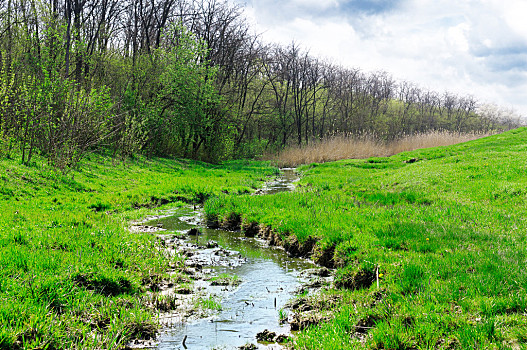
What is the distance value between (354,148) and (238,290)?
86.2ft

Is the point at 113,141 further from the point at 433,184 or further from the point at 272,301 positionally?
the point at 272,301

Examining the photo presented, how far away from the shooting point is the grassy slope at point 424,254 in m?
3.31

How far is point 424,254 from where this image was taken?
5.22m

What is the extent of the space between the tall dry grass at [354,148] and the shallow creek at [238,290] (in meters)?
22.0

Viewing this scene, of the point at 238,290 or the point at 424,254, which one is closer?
the point at 238,290

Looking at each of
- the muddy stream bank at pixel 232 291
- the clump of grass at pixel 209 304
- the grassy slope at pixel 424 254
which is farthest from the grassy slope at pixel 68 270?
the grassy slope at pixel 424 254

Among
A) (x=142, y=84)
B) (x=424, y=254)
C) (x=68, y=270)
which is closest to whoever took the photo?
(x=68, y=270)

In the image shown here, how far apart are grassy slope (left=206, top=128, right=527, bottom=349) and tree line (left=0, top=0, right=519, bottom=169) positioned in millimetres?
7886

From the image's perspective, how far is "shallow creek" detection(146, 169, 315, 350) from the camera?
12.2ft

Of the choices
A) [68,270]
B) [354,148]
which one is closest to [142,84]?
[354,148]

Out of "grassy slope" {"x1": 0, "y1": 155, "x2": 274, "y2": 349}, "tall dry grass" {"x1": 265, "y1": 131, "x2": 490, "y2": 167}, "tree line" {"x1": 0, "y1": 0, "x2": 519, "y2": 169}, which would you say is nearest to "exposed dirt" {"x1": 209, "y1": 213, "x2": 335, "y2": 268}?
"grassy slope" {"x1": 0, "y1": 155, "x2": 274, "y2": 349}

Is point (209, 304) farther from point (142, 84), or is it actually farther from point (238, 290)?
point (142, 84)

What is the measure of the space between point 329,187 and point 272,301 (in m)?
9.65

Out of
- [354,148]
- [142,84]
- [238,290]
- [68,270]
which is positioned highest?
[142,84]
